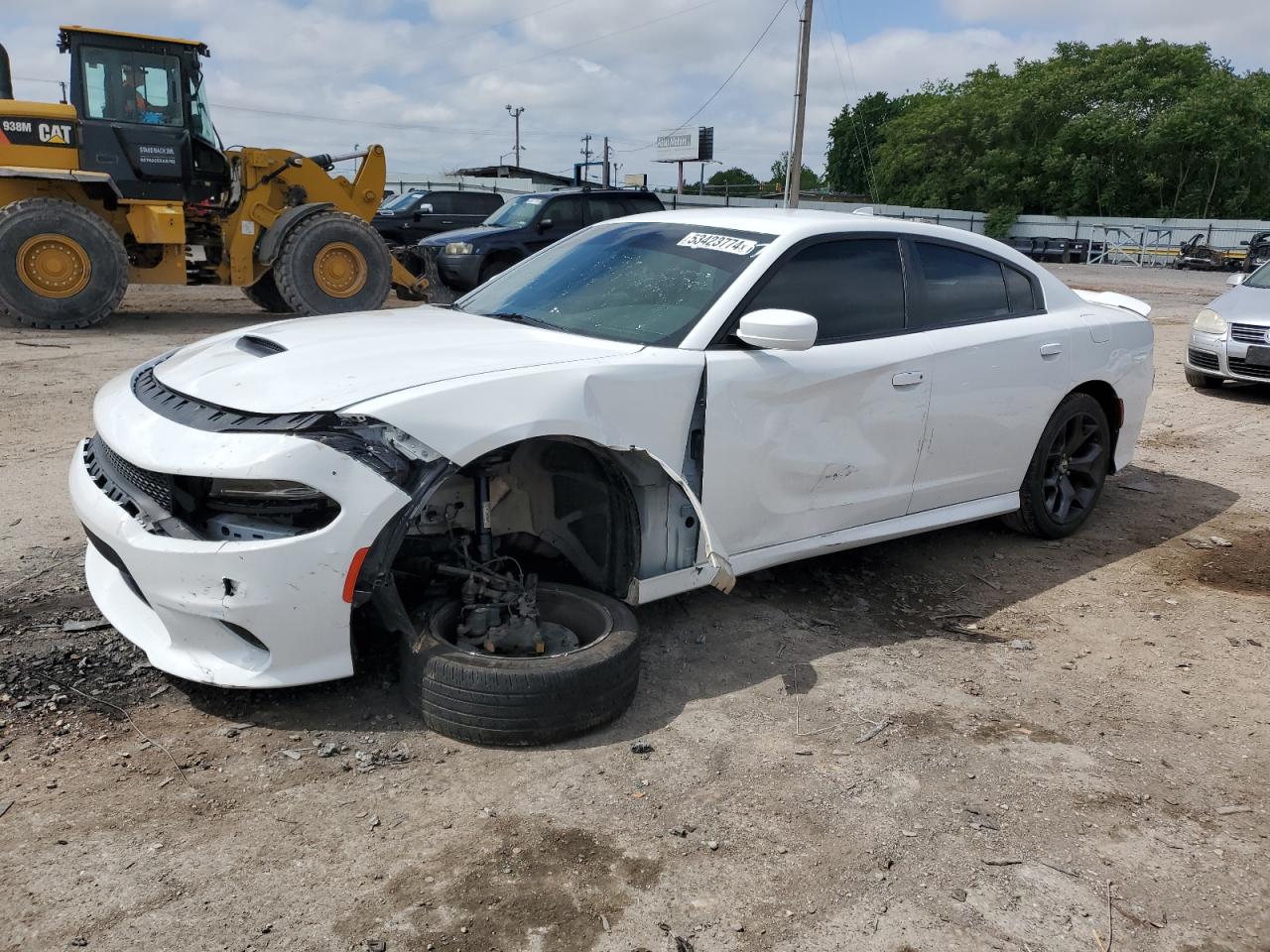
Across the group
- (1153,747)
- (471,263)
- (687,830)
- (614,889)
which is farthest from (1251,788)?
(471,263)

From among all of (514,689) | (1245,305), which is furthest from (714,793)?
(1245,305)

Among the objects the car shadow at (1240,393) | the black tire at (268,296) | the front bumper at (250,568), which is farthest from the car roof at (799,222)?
the black tire at (268,296)

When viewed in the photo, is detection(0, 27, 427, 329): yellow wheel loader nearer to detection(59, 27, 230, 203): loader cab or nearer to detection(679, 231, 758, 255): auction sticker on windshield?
detection(59, 27, 230, 203): loader cab

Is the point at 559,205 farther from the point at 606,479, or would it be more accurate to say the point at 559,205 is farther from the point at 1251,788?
the point at 1251,788

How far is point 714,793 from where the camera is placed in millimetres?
2965

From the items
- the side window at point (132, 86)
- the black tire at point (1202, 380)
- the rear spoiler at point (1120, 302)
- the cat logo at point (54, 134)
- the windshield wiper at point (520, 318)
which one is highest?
the side window at point (132, 86)

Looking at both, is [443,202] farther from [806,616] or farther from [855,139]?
[855,139]

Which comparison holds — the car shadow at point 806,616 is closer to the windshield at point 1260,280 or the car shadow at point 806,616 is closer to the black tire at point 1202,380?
the black tire at point 1202,380

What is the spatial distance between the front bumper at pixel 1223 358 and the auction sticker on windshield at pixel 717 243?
7.41 m

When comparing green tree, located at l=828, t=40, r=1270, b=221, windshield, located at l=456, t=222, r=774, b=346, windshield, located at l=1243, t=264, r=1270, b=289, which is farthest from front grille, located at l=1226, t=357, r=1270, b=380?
green tree, located at l=828, t=40, r=1270, b=221

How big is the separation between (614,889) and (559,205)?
1301 cm

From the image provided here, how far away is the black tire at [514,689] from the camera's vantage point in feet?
10.1

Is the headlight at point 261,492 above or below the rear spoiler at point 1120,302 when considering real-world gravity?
below

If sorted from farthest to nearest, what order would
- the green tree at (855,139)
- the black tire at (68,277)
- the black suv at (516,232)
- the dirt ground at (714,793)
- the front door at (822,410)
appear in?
1. the green tree at (855,139)
2. the black suv at (516,232)
3. the black tire at (68,277)
4. the front door at (822,410)
5. the dirt ground at (714,793)
